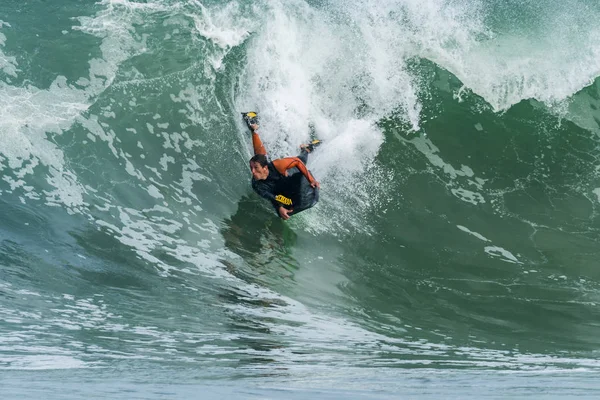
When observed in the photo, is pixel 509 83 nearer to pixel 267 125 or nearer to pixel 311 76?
pixel 311 76

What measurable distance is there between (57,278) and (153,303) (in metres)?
1.15

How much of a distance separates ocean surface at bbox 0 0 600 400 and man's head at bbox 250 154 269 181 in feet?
3.88

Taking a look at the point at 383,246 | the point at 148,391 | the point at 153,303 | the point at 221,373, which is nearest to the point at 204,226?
the point at 153,303

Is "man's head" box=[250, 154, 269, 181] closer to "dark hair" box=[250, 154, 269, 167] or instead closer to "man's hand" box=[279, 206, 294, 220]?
"dark hair" box=[250, 154, 269, 167]

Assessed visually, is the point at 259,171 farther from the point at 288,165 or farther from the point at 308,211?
the point at 308,211

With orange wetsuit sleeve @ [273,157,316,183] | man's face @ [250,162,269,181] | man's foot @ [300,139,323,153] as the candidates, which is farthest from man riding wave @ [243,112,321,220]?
man's foot @ [300,139,323,153]

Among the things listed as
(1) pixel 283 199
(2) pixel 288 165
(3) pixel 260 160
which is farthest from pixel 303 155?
(3) pixel 260 160

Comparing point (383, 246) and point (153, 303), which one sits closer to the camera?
point (153, 303)

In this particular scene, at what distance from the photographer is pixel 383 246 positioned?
9320mm

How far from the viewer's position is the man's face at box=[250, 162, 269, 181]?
8094 millimetres

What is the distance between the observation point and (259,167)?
8102 mm

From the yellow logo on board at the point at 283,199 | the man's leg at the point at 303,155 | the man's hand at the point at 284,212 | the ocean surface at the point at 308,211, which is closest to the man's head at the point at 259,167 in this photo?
the yellow logo on board at the point at 283,199

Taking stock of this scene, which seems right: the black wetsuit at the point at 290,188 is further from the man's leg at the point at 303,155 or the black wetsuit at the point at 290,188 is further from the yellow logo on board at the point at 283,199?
the man's leg at the point at 303,155

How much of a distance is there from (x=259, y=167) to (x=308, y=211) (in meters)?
1.75
